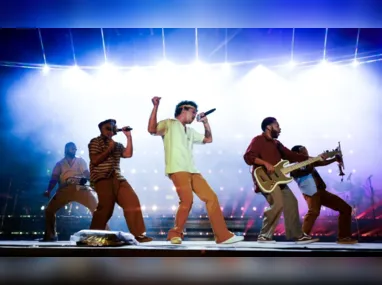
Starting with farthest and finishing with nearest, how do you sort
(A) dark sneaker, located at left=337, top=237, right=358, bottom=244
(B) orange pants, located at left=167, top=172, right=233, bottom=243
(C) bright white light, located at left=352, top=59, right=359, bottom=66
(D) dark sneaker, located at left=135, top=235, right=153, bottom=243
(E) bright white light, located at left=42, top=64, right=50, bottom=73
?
(E) bright white light, located at left=42, top=64, right=50, bottom=73
(C) bright white light, located at left=352, top=59, right=359, bottom=66
(A) dark sneaker, located at left=337, top=237, right=358, bottom=244
(D) dark sneaker, located at left=135, top=235, right=153, bottom=243
(B) orange pants, located at left=167, top=172, right=233, bottom=243

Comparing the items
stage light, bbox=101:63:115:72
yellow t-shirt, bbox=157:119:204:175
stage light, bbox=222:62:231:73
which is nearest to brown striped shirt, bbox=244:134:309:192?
yellow t-shirt, bbox=157:119:204:175

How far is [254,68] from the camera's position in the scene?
23.2ft

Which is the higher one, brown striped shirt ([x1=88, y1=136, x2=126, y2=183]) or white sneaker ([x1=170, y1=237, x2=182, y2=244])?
brown striped shirt ([x1=88, y1=136, x2=126, y2=183])

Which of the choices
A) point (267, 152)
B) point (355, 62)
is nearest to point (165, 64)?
point (267, 152)

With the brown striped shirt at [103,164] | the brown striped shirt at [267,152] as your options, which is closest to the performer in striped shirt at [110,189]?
the brown striped shirt at [103,164]

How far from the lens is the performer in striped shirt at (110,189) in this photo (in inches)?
194

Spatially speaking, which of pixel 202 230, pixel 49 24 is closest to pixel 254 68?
pixel 202 230

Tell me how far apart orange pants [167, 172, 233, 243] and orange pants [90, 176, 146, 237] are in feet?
1.65

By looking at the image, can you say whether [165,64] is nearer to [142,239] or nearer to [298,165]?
[298,165]

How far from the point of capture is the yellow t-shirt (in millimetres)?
4879

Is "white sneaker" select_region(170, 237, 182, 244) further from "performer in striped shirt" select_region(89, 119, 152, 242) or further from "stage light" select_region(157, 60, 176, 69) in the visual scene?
"stage light" select_region(157, 60, 176, 69)

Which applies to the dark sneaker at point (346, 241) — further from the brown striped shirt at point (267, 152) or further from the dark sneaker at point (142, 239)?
the dark sneaker at point (142, 239)

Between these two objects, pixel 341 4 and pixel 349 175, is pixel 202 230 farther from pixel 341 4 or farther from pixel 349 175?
pixel 341 4

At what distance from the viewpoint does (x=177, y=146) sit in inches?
195
